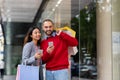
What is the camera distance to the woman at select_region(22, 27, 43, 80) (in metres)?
4.34

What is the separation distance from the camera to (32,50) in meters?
4.49

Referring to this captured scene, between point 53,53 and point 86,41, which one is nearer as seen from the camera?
point 53,53

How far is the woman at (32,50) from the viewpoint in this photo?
4.34 m

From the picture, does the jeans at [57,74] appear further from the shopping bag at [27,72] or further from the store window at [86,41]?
the store window at [86,41]

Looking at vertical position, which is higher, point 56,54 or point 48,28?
point 48,28

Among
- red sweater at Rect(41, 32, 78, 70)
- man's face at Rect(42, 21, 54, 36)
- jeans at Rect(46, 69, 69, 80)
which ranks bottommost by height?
jeans at Rect(46, 69, 69, 80)

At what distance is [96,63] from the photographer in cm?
757

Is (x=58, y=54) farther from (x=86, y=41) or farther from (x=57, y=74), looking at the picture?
(x=86, y=41)

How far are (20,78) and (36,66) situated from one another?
0.25m

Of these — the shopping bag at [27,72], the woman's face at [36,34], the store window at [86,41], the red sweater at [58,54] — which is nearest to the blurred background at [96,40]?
the store window at [86,41]

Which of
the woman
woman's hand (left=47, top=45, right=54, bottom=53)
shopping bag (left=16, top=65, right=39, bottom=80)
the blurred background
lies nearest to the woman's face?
the woman

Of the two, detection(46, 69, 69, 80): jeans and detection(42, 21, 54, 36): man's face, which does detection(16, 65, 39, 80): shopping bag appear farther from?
detection(42, 21, 54, 36): man's face

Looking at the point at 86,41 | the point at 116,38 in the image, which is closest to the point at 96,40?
the point at 86,41

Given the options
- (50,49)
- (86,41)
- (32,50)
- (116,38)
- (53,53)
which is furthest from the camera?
(86,41)
